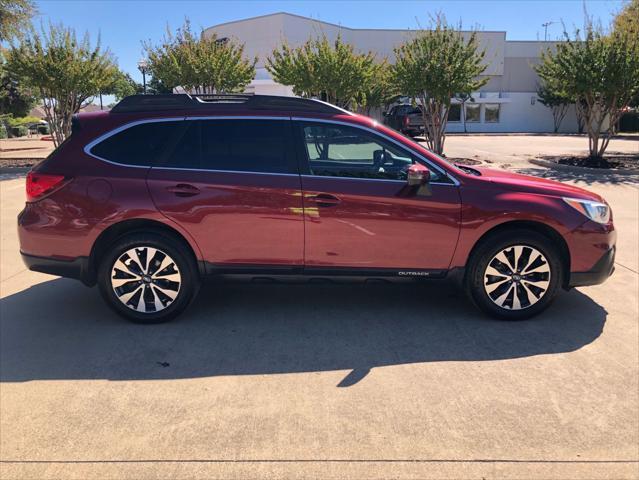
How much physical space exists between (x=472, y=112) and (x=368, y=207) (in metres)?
42.7

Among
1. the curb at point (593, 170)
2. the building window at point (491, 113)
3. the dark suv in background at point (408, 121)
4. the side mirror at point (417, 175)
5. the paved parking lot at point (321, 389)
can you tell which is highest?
the building window at point (491, 113)

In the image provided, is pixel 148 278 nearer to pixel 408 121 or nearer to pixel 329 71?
pixel 329 71

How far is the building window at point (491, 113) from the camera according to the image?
44094mm

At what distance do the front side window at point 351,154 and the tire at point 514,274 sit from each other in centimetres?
85

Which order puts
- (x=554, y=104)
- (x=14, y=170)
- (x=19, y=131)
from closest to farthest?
(x=14, y=170), (x=554, y=104), (x=19, y=131)

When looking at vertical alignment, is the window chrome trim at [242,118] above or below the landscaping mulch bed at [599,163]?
above

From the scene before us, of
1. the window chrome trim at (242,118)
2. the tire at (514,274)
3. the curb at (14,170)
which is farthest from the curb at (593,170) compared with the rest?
the curb at (14,170)

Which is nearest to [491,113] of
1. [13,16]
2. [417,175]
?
[13,16]

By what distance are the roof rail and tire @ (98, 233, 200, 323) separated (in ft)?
3.71

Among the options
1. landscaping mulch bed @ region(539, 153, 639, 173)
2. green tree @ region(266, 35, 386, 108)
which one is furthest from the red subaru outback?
green tree @ region(266, 35, 386, 108)

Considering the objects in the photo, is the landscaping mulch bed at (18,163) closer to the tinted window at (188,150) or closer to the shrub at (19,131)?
the tinted window at (188,150)

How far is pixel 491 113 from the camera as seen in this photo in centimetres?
4428

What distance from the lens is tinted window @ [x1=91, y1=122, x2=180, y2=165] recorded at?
14.5ft

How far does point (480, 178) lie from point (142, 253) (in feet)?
9.61
